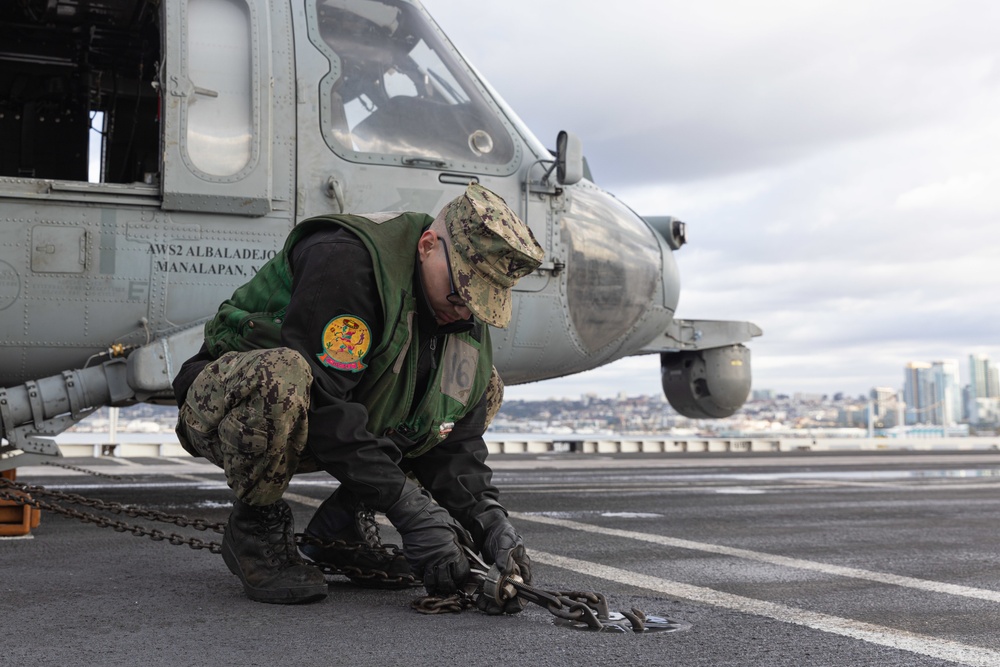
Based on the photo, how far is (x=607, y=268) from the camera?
22.7 feet

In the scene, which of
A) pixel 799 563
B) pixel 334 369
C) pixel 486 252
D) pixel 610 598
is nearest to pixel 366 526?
pixel 334 369

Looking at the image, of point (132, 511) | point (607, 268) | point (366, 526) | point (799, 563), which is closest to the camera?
point (366, 526)

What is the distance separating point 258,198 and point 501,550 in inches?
131

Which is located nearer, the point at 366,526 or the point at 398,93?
the point at 366,526

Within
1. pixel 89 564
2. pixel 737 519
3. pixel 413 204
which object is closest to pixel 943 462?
pixel 737 519

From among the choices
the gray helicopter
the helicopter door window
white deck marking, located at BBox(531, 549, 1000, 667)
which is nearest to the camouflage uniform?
white deck marking, located at BBox(531, 549, 1000, 667)

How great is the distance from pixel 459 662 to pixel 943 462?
649 inches

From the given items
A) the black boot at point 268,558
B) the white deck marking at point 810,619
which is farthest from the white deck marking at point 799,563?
the black boot at point 268,558

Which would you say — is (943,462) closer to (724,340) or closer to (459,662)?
(724,340)

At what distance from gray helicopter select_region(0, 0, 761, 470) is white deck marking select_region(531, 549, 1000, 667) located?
2.83 m

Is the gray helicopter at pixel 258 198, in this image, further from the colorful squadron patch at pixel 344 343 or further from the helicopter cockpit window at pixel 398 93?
the colorful squadron patch at pixel 344 343

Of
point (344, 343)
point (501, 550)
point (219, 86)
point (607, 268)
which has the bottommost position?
point (501, 550)

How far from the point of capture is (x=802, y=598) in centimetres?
352

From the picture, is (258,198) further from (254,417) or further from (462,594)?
(462,594)
